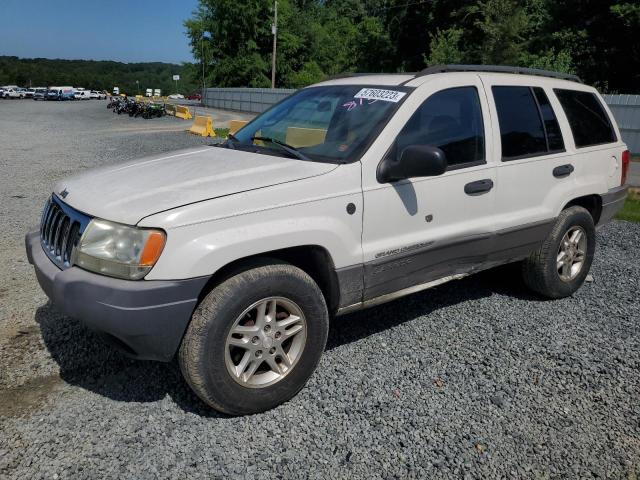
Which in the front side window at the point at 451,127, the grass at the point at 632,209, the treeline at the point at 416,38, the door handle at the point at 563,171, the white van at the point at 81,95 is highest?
the treeline at the point at 416,38

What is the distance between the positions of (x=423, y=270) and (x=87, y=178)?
7.22 feet

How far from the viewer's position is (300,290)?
9.77ft

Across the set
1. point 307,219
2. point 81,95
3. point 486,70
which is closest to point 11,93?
point 81,95

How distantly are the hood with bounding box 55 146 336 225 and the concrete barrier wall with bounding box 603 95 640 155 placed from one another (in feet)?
56.0

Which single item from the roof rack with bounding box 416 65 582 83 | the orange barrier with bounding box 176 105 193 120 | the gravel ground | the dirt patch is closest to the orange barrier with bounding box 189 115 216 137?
the orange barrier with bounding box 176 105 193 120

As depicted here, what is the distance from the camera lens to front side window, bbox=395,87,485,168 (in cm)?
347

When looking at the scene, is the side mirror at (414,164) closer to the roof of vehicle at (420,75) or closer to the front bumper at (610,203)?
the roof of vehicle at (420,75)

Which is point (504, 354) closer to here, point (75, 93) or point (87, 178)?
point (87, 178)

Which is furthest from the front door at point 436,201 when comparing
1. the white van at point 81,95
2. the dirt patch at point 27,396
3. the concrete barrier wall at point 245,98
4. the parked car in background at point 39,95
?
the white van at point 81,95

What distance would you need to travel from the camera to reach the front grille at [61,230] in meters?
2.89

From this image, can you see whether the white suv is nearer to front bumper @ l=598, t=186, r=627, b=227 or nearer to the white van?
front bumper @ l=598, t=186, r=627, b=227

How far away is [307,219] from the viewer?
2.98 m

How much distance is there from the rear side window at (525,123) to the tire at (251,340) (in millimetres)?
1951

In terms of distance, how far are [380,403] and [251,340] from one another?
2.79 ft
